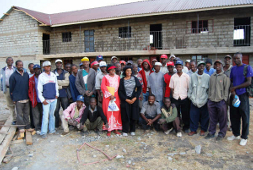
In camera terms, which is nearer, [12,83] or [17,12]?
[12,83]

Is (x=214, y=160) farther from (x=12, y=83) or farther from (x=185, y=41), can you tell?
(x=185, y=41)

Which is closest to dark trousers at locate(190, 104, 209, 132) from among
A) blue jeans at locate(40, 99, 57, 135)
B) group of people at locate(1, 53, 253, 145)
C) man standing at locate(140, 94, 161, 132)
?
group of people at locate(1, 53, 253, 145)

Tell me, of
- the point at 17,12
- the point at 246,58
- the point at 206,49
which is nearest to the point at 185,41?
the point at 206,49

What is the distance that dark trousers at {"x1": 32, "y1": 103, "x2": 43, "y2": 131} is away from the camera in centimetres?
491

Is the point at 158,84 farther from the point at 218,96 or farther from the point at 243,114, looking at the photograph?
the point at 243,114

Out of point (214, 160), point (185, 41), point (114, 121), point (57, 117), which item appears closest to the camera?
point (214, 160)

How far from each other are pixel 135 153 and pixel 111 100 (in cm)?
144

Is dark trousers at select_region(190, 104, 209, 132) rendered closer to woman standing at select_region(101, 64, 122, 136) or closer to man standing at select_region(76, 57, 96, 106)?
woman standing at select_region(101, 64, 122, 136)

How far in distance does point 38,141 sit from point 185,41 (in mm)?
11527

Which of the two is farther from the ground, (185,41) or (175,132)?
(185,41)

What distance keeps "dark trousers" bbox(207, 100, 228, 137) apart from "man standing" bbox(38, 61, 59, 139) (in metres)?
3.61

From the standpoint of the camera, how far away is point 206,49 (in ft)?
40.5

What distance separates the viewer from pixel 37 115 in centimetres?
497

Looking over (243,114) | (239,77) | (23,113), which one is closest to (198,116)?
(243,114)
